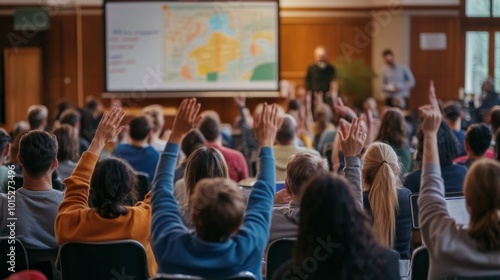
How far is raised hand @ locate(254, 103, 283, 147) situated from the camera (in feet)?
9.93

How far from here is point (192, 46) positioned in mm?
13219

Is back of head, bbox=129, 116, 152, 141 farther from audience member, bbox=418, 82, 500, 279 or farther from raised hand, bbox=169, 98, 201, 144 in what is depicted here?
audience member, bbox=418, 82, 500, 279

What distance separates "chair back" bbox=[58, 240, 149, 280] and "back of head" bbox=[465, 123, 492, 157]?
9.42 ft

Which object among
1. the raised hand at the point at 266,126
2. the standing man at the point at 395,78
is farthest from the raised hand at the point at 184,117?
the standing man at the point at 395,78

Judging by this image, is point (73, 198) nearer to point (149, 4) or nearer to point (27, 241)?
point (27, 241)

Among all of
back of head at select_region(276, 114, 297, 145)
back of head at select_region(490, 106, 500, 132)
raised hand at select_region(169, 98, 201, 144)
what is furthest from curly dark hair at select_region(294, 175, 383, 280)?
back of head at select_region(490, 106, 500, 132)

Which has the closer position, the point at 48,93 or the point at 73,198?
the point at 73,198

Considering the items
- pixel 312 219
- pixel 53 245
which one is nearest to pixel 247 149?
pixel 53 245

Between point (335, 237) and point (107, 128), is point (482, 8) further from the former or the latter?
point (335, 237)

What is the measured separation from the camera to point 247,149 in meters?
8.53

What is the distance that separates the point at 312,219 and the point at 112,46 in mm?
11143

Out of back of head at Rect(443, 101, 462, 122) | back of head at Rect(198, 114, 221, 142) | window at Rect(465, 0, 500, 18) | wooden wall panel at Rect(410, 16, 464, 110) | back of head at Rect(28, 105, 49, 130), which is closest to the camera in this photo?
back of head at Rect(198, 114, 221, 142)

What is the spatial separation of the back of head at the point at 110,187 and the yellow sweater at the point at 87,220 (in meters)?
0.03

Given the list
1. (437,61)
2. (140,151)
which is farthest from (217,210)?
(437,61)
